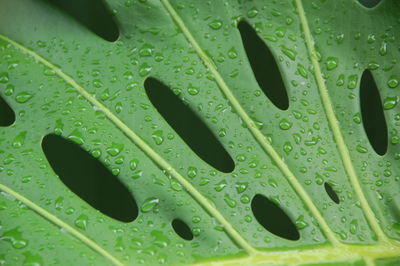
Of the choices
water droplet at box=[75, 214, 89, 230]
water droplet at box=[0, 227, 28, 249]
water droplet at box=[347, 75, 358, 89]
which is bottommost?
water droplet at box=[0, 227, 28, 249]

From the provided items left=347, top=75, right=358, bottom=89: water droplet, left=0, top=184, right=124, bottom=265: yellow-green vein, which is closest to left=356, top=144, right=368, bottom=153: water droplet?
left=347, top=75, right=358, bottom=89: water droplet

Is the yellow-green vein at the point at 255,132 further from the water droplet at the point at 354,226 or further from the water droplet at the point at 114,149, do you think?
the water droplet at the point at 114,149

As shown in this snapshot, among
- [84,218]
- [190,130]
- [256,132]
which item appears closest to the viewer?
[84,218]

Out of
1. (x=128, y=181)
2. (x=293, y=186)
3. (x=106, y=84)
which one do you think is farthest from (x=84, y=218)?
(x=293, y=186)

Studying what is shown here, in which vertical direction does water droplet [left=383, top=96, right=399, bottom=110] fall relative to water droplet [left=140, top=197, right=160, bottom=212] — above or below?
above

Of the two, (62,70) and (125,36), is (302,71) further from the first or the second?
(62,70)

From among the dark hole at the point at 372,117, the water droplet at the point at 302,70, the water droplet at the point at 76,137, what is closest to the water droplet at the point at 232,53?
the water droplet at the point at 302,70

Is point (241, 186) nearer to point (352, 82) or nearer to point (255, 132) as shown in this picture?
point (255, 132)

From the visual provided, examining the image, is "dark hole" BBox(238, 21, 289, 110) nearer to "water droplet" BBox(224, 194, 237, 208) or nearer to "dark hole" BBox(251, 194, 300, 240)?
"dark hole" BBox(251, 194, 300, 240)
